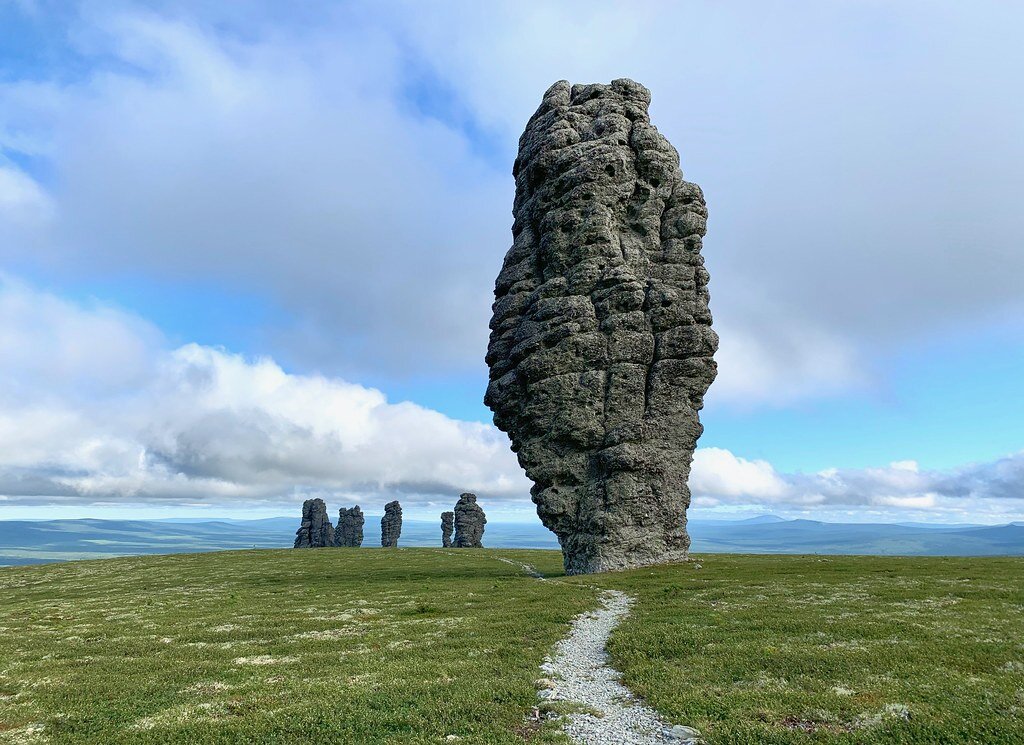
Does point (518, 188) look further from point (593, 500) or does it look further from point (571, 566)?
point (571, 566)

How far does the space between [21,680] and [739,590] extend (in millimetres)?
40043

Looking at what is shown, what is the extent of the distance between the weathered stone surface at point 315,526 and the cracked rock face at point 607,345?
107m

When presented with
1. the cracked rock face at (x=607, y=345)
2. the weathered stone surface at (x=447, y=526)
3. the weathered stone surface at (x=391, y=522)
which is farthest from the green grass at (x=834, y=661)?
the weathered stone surface at (x=391, y=522)

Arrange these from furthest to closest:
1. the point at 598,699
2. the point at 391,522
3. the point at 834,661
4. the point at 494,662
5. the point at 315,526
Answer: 1. the point at 391,522
2. the point at 315,526
3. the point at 494,662
4. the point at 834,661
5. the point at 598,699

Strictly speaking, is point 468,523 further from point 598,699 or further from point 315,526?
point 598,699

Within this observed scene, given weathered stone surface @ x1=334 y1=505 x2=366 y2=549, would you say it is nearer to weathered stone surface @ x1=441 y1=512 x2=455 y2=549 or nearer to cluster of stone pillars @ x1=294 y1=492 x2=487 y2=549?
cluster of stone pillars @ x1=294 y1=492 x2=487 y2=549

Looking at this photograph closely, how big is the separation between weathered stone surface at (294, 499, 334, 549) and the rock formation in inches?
1417

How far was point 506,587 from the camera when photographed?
155ft

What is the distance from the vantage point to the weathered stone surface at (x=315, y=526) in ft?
508

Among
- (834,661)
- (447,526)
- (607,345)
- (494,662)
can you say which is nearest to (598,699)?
(494,662)

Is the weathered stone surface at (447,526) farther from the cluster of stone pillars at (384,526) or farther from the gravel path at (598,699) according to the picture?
the gravel path at (598,699)

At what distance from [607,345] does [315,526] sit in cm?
12100

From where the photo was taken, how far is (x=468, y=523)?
148250 mm

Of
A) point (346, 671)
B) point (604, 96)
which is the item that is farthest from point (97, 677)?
point (604, 96)
